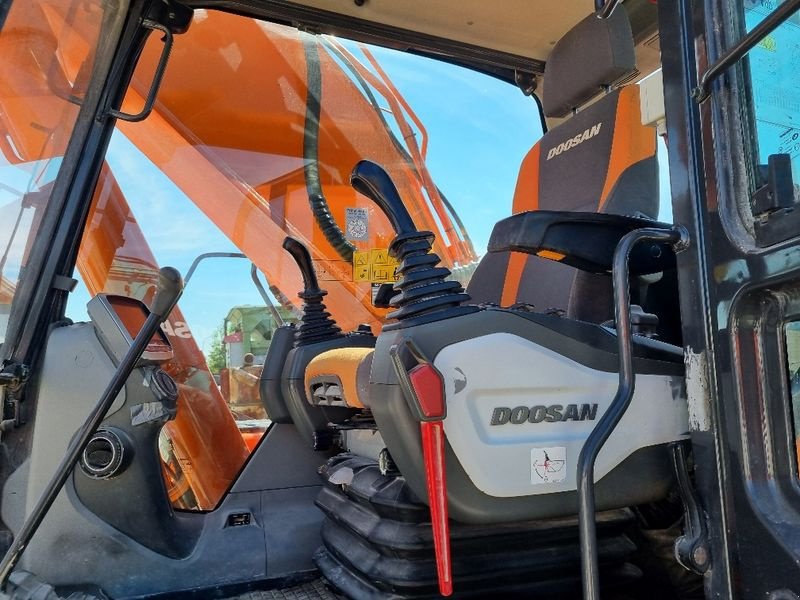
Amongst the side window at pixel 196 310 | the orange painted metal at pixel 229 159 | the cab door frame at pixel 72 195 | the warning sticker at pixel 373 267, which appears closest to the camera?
the cab door frame at pixel 72 195

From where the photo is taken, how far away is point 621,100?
6.53ft

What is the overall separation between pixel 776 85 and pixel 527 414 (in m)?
0.63

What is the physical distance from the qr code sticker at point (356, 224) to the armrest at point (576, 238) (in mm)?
1376

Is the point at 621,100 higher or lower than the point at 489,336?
higher

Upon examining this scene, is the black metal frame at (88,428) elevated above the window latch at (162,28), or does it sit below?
below

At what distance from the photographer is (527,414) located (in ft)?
3.44

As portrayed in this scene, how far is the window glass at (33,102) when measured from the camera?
5.20 feet

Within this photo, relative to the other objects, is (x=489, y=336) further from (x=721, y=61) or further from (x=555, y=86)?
(x=555, y=86)

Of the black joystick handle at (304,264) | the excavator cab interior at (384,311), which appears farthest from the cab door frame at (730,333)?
the black joystick handle at (304,264)

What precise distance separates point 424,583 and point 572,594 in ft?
1.08

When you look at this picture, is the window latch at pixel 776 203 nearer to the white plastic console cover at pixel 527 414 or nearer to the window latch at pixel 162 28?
the white plastic console cover at pixel 527 414

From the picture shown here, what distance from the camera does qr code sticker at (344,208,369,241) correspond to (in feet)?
8.26

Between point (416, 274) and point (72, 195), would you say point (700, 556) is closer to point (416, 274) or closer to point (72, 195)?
point (416, 274)

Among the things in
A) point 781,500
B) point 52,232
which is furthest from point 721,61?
point 52,232
